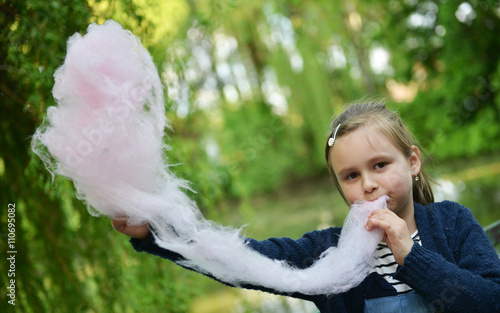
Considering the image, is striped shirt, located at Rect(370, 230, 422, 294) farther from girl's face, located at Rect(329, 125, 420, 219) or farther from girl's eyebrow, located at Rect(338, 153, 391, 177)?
girl's eyebrow, located at Rect(338, 153, 391, 177)

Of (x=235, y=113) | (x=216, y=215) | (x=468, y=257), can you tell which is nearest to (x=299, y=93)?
(x=235, y=113)

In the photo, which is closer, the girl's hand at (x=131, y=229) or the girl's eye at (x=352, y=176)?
the girl's hand at (x=131, y=229)

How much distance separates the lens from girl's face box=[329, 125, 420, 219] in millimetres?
1380

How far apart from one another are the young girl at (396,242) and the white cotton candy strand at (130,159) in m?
0.08

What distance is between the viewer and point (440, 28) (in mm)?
5559

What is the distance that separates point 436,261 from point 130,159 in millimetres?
814

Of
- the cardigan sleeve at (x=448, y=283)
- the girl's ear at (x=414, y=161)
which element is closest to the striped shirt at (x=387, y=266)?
the cardigan sleeve at (x=448, y=283)

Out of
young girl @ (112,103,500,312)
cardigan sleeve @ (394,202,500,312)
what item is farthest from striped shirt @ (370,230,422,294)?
cardigan sleeve @ (394,202,500,312)

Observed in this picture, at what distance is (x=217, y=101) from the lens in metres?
7.34

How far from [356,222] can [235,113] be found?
1450 centimetres

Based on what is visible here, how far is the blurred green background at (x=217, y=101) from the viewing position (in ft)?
7.42

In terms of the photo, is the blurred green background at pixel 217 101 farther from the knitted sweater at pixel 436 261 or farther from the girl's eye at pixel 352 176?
the girl's eye at pixel 352 176

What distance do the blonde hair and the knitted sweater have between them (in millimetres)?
123

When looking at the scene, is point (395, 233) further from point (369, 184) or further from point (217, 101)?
point (217, 101)
